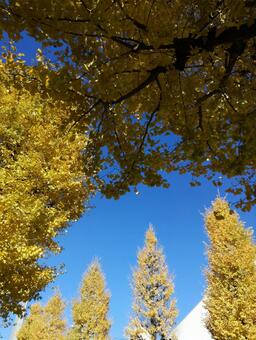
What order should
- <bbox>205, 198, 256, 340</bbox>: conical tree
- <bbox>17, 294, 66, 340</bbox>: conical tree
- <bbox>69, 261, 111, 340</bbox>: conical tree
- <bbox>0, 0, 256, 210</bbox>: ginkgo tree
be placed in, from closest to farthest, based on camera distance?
<bbox>0, 0, 256, 210</bbox>: ginkgo tree, <bbox>205, 198, 256, 340</bbox>: conical tree, <bbox>69, 261, 111, 340</bbox>: conical tree, <bbox>17, 294, 66, 340</bbox>: conical tree

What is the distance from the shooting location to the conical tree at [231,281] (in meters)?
15.5

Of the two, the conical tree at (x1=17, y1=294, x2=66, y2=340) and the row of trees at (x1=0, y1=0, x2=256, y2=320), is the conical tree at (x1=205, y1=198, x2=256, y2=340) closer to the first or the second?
the row of trees at (x1=0, y1=0, x2=256, y2=320)

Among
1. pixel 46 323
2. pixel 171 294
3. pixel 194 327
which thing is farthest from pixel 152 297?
pixel 194 327

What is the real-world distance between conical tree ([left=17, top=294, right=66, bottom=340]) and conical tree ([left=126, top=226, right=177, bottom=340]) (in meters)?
10.8

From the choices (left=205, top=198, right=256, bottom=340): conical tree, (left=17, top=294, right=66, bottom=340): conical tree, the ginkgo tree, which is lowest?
the ginkgo tree

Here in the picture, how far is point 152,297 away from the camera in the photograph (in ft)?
71.2

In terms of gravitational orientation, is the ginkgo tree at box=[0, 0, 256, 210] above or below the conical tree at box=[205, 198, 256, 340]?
below

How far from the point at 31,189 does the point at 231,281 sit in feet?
38.4

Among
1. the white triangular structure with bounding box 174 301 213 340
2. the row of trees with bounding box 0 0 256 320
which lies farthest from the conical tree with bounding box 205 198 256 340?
the white triangular structure with bounding box 174 301 213 340

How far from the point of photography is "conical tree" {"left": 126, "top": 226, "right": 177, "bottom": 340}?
20656 millimetres

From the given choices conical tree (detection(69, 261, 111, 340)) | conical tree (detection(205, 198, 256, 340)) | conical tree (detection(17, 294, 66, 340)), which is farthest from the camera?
conical tree (detection(17, 294, 66, 340))

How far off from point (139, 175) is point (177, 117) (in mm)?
1051

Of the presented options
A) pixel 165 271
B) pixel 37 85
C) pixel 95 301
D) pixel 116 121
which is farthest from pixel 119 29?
pixel 95 301

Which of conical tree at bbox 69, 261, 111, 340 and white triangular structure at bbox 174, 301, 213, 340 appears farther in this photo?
white triangular structure at bbox 174, 301, 213, 340
